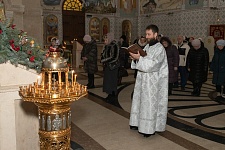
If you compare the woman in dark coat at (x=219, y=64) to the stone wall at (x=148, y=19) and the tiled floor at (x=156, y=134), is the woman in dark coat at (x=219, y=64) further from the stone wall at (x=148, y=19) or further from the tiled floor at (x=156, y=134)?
the stone wall at (x=148, y=19)

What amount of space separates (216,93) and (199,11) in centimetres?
882

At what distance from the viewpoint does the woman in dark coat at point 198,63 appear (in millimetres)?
7074

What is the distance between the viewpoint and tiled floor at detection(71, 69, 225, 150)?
3.75 m

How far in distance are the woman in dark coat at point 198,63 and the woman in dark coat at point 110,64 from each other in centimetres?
215

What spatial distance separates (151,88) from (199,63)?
3620mm

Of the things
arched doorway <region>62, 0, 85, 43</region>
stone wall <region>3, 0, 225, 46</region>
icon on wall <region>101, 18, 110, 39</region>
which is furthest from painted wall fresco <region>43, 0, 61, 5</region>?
icon on wall <region>101, 18, 110, 39</region>

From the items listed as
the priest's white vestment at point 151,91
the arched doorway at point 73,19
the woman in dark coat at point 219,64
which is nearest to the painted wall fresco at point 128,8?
the arched doorway at point 73,19

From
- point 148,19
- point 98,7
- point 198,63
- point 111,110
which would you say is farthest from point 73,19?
point 111,110

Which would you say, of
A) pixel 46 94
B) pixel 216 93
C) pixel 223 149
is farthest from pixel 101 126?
pixel 216 93

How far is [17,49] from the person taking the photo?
2.66 meters

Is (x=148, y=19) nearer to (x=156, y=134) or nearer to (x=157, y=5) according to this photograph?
(x=157, y=5)

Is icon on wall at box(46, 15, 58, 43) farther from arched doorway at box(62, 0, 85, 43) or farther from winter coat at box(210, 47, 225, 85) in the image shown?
winter coat at box(210, 47, 225, 85)

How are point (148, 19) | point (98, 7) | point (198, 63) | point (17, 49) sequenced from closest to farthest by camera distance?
point (17, 49) < point (198, 63) < point (98, 7) < point (148, 19)

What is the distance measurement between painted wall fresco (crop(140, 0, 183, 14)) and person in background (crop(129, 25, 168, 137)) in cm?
1345
